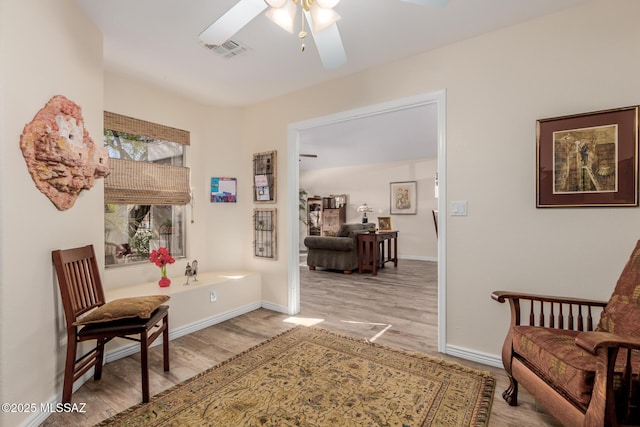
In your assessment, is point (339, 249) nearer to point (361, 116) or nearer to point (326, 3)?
point (361, 116)

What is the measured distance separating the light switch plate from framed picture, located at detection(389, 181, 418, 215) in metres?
5.27

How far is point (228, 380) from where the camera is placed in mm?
2109

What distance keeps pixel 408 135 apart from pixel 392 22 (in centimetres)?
419

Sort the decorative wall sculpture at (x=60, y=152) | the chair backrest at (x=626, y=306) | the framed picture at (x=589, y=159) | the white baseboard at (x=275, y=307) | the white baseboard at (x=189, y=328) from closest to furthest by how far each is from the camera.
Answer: the chair backrest at (x=626, y=306)
the decorative wall sculpture at (x=60, y=152)
the framed picture at (x=589, y=159)
the white baseboard at (x=189, y=328)
the white baseboard at (x=275, y=307)

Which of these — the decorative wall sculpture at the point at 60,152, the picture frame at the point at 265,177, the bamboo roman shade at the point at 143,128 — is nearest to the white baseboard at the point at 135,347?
the decorative wall sculpture at the point at 60,152

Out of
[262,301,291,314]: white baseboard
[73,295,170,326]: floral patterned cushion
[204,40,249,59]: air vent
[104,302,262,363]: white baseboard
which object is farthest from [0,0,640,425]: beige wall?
[262,301,291,314]: white baseboard

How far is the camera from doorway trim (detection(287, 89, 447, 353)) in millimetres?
2537

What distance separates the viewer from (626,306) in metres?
1.60

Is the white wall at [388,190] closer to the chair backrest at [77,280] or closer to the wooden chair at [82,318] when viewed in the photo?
the wooden chair at [82,318]

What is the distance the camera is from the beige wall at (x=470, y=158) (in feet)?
5.13

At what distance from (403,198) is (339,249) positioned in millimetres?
2854

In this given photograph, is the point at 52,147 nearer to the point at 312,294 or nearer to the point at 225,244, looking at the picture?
the point at 225,244

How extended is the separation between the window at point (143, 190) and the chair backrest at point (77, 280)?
103cm

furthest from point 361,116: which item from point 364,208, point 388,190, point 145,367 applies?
point 388,190
